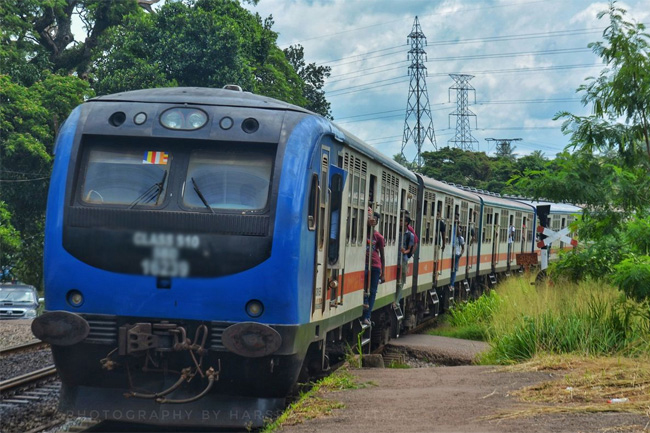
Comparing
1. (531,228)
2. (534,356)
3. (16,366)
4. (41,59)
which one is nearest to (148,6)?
(41,59)

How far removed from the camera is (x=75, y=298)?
28.9ft

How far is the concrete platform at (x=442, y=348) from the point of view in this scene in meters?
15.2

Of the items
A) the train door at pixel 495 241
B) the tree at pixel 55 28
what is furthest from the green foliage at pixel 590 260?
the tree at pixel 55 28

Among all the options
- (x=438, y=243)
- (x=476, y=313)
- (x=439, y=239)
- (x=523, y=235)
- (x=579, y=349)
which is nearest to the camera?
(x=579, y=349)

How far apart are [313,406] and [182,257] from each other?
1.78 m

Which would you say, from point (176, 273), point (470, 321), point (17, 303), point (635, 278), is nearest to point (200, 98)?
point (176, 273)

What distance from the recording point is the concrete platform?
15.2m

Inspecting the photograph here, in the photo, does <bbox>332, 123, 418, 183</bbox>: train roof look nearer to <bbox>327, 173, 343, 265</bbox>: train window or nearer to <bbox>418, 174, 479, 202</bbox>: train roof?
<bbox>327, 173, 343, 265</bbox>: train window

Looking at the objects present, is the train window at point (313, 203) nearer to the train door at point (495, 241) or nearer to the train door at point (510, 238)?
the train door at point (495, 241)

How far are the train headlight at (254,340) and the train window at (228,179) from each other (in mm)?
1084

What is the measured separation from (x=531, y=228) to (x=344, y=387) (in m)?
29.5

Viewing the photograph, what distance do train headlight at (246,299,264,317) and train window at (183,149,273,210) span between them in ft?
2.78

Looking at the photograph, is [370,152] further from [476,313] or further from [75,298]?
[476,313]

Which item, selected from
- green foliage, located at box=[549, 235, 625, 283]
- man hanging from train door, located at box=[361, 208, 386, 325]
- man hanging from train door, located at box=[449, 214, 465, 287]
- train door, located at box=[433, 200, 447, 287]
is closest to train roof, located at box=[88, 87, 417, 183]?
man hanging from train door, located at box=[361, 208, 386, 325]
